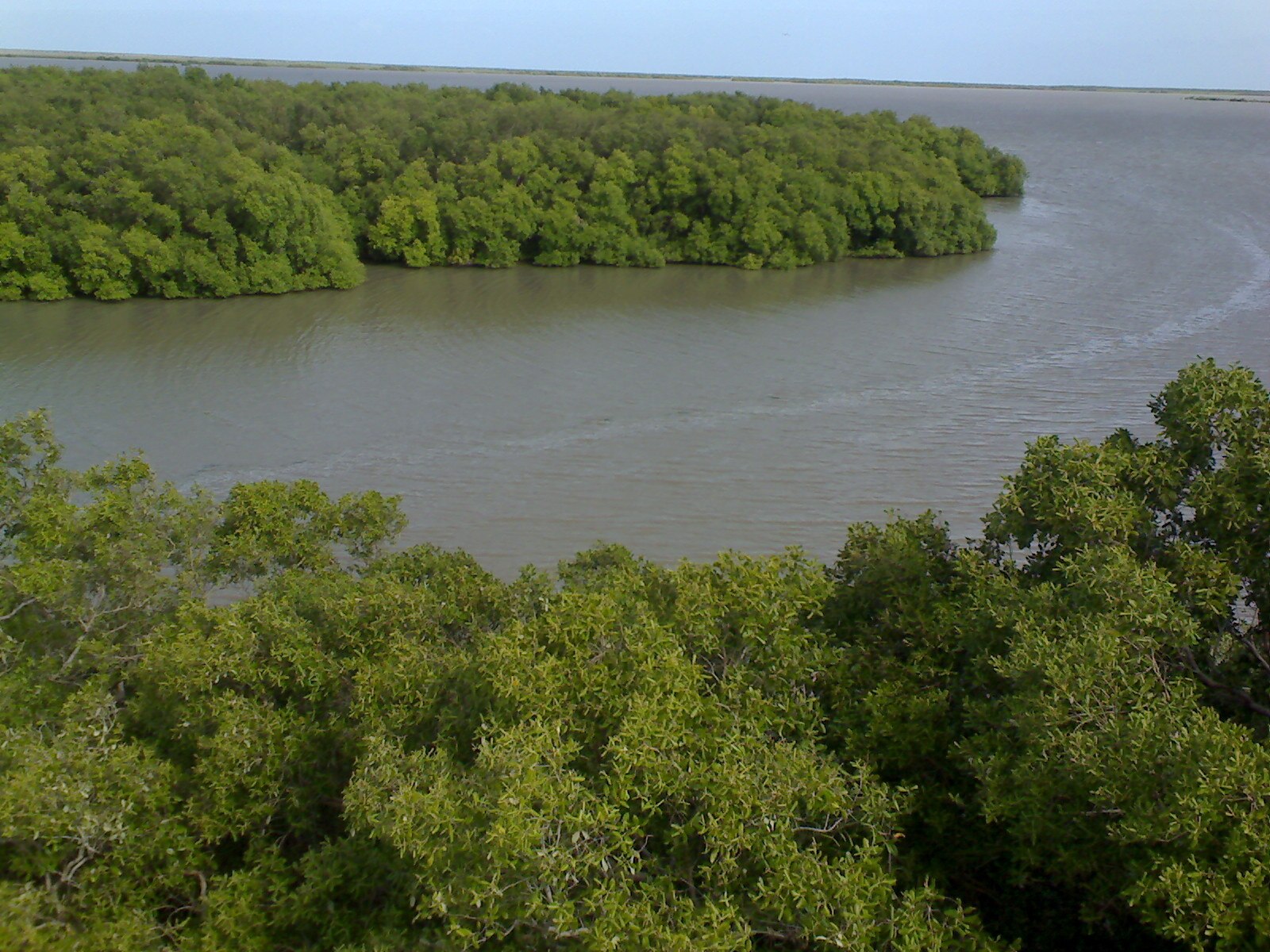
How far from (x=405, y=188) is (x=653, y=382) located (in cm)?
1892

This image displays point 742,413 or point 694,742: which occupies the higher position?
point 694,742

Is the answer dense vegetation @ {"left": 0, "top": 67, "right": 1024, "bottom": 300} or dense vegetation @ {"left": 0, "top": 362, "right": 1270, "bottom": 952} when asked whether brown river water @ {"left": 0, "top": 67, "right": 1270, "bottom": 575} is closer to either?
dense vegetation @ {"left": 0, "top": 67, "right": 1024, "bottom": 300}

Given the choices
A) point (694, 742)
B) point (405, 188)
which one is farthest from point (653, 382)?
point (405, 188)

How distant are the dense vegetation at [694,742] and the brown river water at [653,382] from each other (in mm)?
6486

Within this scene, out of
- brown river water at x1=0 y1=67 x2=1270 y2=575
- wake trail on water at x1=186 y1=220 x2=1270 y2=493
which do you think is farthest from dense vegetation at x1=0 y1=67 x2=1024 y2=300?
wake trail on water at x1=186 y1=220 x2=1270 y2=493

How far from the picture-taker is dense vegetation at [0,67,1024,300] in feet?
104

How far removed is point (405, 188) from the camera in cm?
3828

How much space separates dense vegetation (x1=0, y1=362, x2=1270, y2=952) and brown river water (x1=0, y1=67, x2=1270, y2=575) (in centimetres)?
649

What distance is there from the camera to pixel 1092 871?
618 cm

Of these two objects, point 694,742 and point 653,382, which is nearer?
point 694,742

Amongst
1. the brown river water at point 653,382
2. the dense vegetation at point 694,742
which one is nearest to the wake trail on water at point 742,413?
the brown river water at point 653,382

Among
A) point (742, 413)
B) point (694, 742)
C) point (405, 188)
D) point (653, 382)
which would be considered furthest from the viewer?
point (405, 188)

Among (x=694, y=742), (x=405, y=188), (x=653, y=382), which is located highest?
(x=694, y=742)

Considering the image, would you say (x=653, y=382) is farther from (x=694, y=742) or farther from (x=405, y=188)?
(x=405, y=188)
